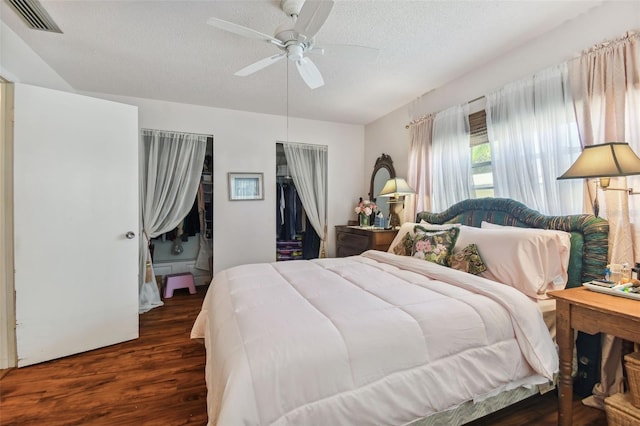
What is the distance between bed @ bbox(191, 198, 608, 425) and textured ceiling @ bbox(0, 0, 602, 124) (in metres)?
1.48

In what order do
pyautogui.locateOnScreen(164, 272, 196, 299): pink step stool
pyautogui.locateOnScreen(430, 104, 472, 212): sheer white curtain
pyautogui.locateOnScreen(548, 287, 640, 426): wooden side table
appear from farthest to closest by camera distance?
pyautogui.locateOnScreen(164, 272, 196, 299): pink step stool < pyautogui.locateOnScreen(430, 104, 472, 212): sheer white curtain < pyautogui.locateOnScreen(548, 287, 640, 426): wooden side table

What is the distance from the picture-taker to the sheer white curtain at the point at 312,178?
4.09m

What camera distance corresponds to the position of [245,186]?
12.7ft

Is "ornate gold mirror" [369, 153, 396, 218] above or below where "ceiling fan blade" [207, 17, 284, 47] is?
below

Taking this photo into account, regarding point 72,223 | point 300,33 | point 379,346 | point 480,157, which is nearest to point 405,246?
point 480,157

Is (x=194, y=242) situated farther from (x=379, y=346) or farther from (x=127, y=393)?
(x=379, y=346)

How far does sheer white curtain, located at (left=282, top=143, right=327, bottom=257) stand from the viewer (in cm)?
409

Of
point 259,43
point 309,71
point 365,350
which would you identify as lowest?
point 365,350

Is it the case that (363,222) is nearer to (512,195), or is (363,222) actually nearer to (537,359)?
(512,195)

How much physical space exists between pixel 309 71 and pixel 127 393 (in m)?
2.45

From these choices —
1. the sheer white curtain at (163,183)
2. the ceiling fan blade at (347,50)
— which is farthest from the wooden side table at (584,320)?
the sheer white curtain at (163,183)

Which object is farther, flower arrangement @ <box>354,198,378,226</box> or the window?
flower arrangement @ <box>354,198,378,226</box>

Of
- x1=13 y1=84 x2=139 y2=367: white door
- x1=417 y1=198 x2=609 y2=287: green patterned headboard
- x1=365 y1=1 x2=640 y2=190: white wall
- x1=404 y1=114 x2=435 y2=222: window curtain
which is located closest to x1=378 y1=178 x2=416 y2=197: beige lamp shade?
x1=404 y1=114 x2=435 y2=222: window curtain

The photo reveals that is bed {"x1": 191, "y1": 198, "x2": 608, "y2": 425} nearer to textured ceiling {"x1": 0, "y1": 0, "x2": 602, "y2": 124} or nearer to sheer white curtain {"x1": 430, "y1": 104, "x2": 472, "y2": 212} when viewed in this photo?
sheer white curtain {"x1": 430, "y1": 104, "x2": 472, "y2": 212}
